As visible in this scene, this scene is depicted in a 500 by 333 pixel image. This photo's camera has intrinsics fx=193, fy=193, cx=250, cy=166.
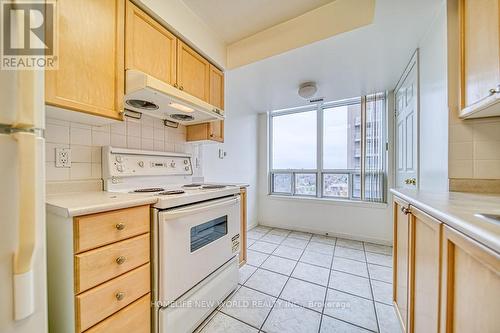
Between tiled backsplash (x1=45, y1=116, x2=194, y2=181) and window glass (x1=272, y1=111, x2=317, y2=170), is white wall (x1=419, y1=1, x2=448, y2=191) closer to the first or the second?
window glass (x1=272, y1=111, x2=317, y2=170)

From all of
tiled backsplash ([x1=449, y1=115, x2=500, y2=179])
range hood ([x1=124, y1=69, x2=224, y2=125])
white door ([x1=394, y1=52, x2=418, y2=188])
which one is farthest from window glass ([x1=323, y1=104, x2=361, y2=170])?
range hood ([x1=124, y1=69, x2=224, y2=125])

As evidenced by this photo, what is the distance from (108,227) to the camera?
0.87 metres

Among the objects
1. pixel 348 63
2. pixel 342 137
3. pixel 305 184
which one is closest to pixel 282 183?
pixel 305 184

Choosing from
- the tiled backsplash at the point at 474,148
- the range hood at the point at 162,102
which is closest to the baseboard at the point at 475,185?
the tiled backsplash at the point at 474,148

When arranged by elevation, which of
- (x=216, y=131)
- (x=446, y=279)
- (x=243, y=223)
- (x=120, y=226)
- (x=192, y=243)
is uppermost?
(x=216, y=131)

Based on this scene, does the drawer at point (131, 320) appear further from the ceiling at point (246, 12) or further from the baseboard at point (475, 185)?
the ceiling at point (246, 12)

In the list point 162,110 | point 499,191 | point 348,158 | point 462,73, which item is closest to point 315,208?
point 348,158

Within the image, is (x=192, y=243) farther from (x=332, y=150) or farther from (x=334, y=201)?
(x=332, y=150)

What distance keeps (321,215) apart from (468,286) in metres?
2.71

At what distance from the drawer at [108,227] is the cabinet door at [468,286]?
1.27 metres

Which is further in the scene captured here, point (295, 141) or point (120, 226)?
point (295, 141)

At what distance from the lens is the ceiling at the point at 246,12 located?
157 cm

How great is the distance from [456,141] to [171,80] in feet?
6.74

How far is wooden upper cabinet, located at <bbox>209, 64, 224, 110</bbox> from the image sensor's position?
1980 mm
